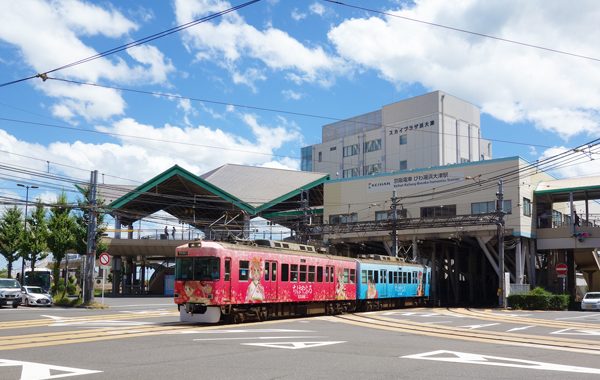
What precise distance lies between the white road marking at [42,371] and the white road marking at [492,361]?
6008 mm

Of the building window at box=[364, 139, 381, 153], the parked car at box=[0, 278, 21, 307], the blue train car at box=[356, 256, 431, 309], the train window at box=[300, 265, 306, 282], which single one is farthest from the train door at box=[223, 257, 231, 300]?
the building window at box=[364, 139, 381, 153]

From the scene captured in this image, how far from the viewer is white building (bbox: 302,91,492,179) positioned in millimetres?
80125

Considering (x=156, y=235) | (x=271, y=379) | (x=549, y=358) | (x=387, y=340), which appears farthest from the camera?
(x=156, y=235)

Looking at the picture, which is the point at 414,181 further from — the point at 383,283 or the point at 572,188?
the point at 383,283

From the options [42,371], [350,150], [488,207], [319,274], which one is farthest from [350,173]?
[42,371]

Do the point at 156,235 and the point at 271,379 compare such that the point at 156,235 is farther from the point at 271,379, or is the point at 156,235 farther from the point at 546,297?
the point at 271,379

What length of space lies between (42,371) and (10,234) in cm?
4450

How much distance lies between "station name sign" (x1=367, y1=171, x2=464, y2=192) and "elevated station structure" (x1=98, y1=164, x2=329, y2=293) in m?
6.79

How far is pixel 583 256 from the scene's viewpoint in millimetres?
53594

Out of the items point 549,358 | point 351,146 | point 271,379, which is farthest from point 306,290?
point 351,146

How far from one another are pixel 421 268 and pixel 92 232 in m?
20.0

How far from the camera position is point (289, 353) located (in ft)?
40.2

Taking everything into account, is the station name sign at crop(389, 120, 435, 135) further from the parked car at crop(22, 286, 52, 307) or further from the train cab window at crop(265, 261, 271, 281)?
the train cab window at crop(265, 261, 271, 281)

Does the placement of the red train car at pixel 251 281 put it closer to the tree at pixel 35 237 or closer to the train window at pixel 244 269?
the train window at pixel 244 269
